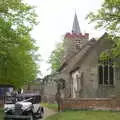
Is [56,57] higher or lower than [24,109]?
higher

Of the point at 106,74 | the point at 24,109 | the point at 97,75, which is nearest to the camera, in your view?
the point at 24,109

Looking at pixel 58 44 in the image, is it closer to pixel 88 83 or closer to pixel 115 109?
pixel 88 83

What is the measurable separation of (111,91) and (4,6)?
18.4 meters

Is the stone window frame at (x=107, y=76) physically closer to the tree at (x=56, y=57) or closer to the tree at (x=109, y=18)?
the tree at (x=109, y=18)

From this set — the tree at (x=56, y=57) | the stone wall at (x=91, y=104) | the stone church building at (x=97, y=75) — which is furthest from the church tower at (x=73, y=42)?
the tree at (x=56, y=57)

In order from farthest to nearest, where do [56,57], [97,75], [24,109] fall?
[56,57], [97,75], [24,109]

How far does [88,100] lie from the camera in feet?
108

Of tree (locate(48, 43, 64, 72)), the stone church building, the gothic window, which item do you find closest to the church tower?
the stone church building

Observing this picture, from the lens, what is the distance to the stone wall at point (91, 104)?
104ft

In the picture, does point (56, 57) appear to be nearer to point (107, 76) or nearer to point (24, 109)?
point (107, 76)

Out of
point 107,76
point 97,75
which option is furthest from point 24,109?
point 107,76

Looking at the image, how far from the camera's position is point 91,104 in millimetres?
32656

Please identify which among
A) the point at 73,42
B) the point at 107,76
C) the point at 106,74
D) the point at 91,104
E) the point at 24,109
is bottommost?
the point at 24,109

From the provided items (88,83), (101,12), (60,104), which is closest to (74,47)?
(88,83)
